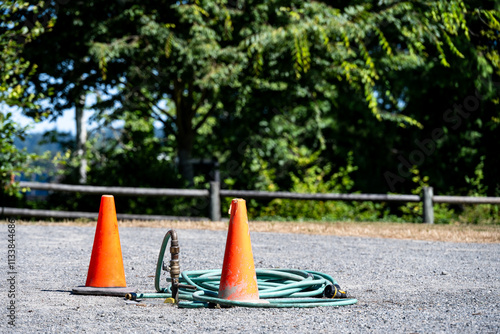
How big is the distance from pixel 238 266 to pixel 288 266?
2.32 m

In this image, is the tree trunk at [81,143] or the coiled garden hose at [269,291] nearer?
the coiled garden hose at [269,291]

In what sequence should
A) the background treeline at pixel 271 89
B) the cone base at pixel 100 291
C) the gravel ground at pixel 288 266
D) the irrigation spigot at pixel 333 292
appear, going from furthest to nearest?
the background treeline at pixel 271 89
the cone base at pixel 100 291
the irrigation spigot at pixel 333 292
the gravel ground at pixel 288 266

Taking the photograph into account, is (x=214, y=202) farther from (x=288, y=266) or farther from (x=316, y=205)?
(x=288, y=266)

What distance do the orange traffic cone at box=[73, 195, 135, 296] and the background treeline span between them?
6.12 m

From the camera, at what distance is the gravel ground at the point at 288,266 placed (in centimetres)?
410

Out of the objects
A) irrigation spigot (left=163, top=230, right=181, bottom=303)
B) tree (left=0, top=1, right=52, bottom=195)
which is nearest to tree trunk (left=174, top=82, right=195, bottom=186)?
tree (left=0, top=1, right=52, bottom=195)

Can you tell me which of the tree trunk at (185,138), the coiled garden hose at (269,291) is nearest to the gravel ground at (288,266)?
the coiled garden hose at (269,291)

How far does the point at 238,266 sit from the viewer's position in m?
4.73

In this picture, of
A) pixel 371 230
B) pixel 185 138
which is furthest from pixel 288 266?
pixel 185 138

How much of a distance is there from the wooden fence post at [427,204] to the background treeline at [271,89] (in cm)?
165

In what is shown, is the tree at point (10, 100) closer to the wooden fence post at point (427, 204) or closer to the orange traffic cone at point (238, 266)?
the orange traffic cone at point (238, 266)

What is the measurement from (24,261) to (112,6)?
22.8 feet

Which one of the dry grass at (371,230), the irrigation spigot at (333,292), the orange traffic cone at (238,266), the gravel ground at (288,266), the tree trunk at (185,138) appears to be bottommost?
the gravel ground at (288,266)

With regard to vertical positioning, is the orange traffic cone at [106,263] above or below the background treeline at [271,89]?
below
